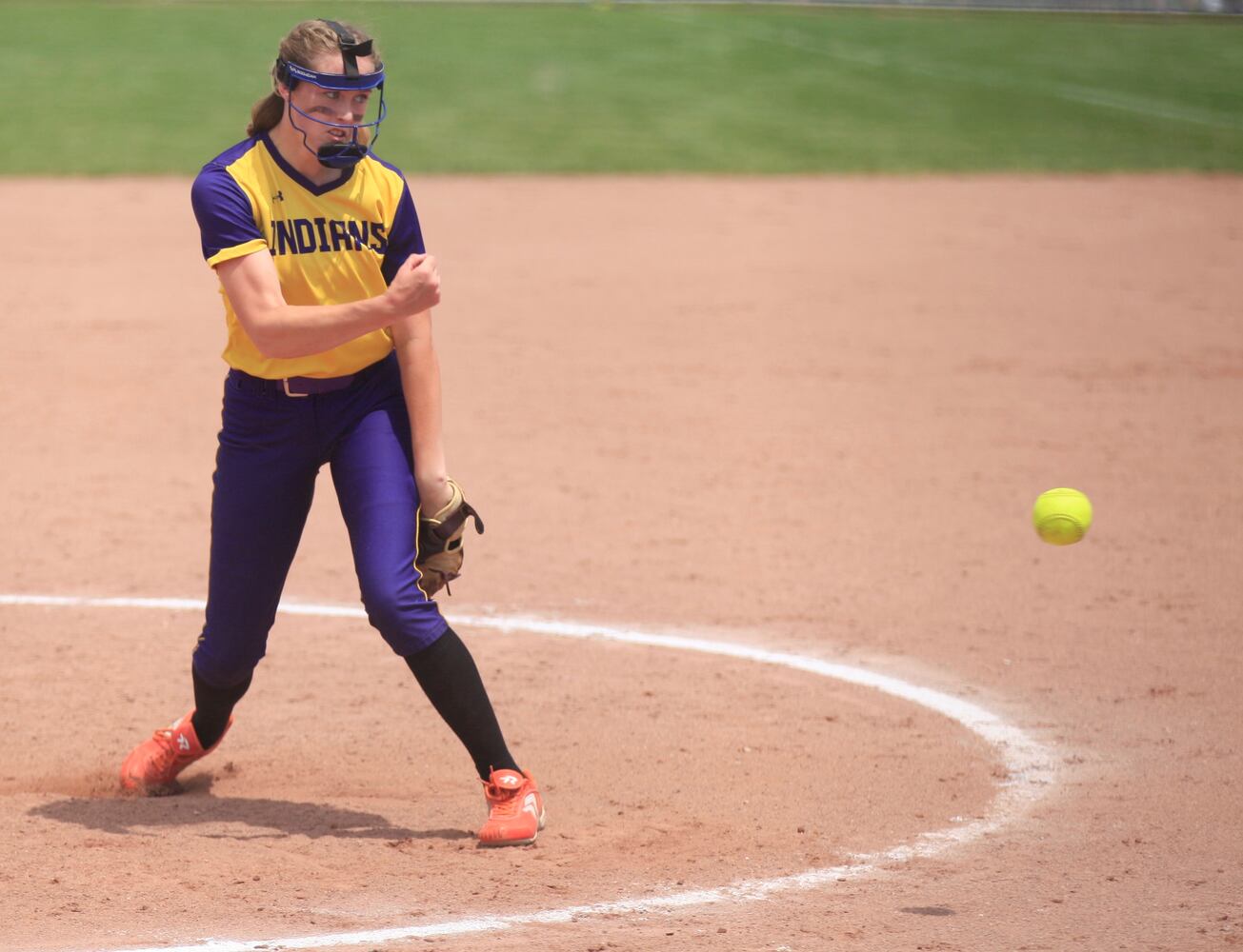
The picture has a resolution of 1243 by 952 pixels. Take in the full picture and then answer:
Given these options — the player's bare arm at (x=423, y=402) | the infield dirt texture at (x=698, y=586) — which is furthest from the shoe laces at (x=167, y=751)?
the player's bare arm at (x=423, y=402)

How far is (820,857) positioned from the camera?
4379 mm

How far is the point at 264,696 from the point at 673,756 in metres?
1.47

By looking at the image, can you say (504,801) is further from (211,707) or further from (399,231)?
(399,231)

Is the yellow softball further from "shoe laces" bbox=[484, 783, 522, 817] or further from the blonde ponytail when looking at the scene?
the blonde ponytail

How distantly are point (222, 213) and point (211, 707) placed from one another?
147 cm

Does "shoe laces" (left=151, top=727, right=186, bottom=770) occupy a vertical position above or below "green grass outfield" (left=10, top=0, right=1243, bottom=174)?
below

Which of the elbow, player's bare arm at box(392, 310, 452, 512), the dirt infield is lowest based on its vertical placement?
the dirt infield

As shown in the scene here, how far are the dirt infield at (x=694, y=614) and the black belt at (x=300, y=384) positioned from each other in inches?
45.4

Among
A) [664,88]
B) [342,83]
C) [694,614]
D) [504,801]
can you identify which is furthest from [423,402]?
[664,88]

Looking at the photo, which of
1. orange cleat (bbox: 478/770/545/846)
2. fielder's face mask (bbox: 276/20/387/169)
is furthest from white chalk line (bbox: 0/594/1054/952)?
fielder's face mask (bbox: 276/20/387/169)

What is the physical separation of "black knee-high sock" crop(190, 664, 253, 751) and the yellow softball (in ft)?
8.92

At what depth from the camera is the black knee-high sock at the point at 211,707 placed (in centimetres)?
490

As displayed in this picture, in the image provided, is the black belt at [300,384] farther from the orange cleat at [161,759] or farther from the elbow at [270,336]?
the orange cleat at [161,759]

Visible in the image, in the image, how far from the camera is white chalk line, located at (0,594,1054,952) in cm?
385
